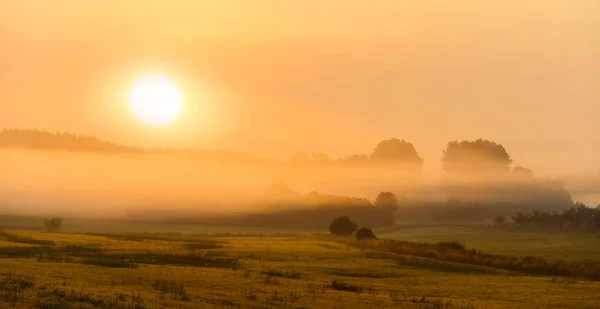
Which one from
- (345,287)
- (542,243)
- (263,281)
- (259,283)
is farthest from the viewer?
(542,243)

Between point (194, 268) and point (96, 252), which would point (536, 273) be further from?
point (96, 252)

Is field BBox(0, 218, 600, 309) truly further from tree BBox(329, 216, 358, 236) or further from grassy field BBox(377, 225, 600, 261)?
tree BBox(329, 216, 358, 236)

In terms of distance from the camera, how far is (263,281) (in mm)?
63938

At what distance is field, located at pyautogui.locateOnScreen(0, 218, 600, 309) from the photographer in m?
47.9

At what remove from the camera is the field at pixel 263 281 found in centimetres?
4788

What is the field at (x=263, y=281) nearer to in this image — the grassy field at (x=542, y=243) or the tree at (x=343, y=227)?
the grassy field at (x=542, y=243)

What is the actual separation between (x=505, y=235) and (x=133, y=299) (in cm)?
15866

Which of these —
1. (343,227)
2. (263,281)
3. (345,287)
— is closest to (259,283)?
(263,281)

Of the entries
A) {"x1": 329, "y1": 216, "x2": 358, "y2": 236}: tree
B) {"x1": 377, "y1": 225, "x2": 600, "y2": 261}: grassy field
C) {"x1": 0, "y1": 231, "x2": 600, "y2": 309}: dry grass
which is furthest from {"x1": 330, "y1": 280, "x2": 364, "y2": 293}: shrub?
{"x1": 329, "y1": 216, "x2": 358, "y2": 236}: tree

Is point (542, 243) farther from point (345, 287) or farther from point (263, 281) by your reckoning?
point (263, 281)

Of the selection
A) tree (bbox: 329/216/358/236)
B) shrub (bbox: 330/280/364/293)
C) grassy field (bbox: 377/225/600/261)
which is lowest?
shrub (bbox: 330/280/364/293)

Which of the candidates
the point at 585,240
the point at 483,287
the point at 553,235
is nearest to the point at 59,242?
the point at 483,287

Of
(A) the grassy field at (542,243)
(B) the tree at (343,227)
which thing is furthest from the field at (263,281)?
(B) the tree at (343,227)

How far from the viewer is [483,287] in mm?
69812
